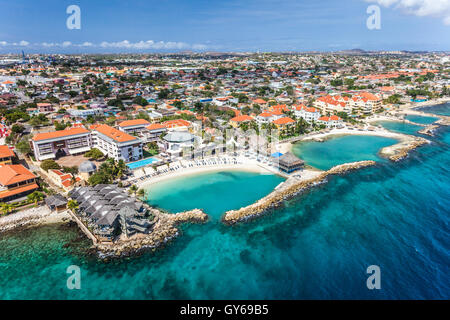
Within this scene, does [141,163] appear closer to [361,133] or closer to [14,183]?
[14,183]

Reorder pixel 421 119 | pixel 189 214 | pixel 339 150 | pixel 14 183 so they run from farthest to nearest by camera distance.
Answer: pixel 421 119 < pixel 339 150 < pixel 14 183 < pixel 189 214

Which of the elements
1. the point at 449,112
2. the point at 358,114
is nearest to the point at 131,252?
the point at 358,114

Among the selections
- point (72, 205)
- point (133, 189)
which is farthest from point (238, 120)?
point (72, 205)

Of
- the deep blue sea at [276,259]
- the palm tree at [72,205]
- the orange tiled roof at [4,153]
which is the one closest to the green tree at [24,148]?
the orange tiled roof at [4,153]

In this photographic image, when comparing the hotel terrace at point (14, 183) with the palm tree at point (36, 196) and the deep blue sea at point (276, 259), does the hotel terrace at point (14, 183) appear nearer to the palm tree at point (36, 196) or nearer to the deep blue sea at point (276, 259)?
the palm tree at point (36, 196)
